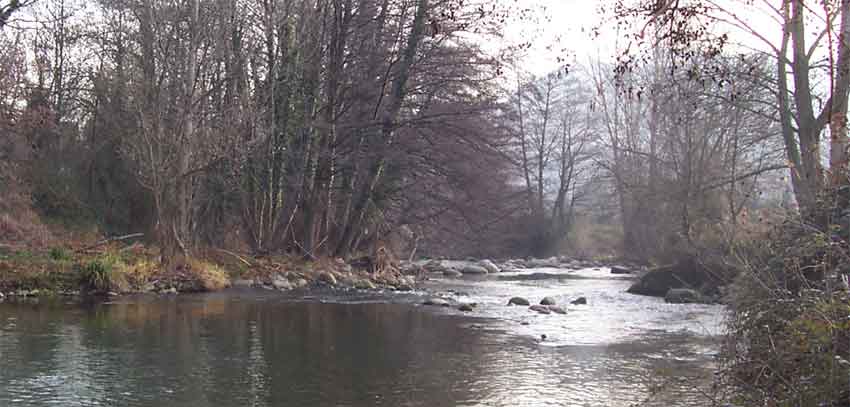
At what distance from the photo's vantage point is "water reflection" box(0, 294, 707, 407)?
8406mm

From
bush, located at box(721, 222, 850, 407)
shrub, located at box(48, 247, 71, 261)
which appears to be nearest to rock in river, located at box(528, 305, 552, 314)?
bush, located at box(721, 222, 850, 407)

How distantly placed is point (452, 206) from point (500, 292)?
184 inches

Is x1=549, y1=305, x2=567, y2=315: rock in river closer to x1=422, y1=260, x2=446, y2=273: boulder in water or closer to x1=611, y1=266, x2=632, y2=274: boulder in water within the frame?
x1=422, y1=260, x2=446, y2=273: boulder in water

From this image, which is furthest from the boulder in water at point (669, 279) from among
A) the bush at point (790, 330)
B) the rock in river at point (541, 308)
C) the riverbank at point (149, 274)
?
the bush at point (790, 330)

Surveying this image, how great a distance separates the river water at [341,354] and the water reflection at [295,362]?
19 millimetres

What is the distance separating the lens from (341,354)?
437 inches

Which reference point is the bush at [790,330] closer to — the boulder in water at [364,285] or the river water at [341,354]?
the river water at [341,354]

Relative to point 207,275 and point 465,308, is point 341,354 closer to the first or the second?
point 465,308

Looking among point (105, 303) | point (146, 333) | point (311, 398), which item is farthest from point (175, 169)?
point (311, 398)

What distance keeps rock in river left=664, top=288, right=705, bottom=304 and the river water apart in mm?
1485

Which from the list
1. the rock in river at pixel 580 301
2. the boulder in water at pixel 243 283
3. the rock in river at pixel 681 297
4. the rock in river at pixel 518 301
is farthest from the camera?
the boulder in water at pixel 243 283

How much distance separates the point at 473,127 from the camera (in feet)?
82.0

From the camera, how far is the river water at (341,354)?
845 cm

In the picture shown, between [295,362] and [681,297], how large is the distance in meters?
12.4
